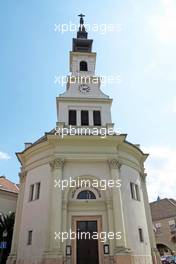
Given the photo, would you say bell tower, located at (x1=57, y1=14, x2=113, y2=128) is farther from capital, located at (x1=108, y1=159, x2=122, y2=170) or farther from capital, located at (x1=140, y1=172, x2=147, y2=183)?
capital, located at (x1=140, y1=172, x2=147, y2=183)

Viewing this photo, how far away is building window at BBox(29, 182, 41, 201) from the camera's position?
21.0 metres

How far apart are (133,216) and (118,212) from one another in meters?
2.25

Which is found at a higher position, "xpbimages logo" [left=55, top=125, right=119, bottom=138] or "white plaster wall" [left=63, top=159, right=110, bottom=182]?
"xpbimages logo" [left=55, top=125, right=119, bottom=138]

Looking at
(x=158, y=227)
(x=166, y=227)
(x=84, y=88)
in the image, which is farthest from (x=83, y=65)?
(x=158, y=227)

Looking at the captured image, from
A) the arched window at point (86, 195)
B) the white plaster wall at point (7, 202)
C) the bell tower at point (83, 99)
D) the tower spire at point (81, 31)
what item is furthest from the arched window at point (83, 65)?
the white plaster wall at point (7, 202)

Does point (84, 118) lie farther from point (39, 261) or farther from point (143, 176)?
point (39, 261)

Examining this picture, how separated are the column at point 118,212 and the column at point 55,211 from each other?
4.04 m

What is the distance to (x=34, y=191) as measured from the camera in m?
21.3

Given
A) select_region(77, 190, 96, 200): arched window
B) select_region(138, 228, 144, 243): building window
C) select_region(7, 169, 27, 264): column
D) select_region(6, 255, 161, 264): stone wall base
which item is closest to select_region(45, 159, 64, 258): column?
select_region(6, 255, 161, 264): stone wall base

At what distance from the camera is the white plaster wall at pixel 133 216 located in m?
19.2

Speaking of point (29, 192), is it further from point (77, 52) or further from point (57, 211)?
point (77, 52)

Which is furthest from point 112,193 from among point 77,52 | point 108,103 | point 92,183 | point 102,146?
point 77,52

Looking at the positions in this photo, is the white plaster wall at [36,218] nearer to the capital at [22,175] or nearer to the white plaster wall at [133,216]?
the capital at [22,175]

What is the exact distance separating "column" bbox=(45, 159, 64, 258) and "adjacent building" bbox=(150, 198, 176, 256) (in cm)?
3284
